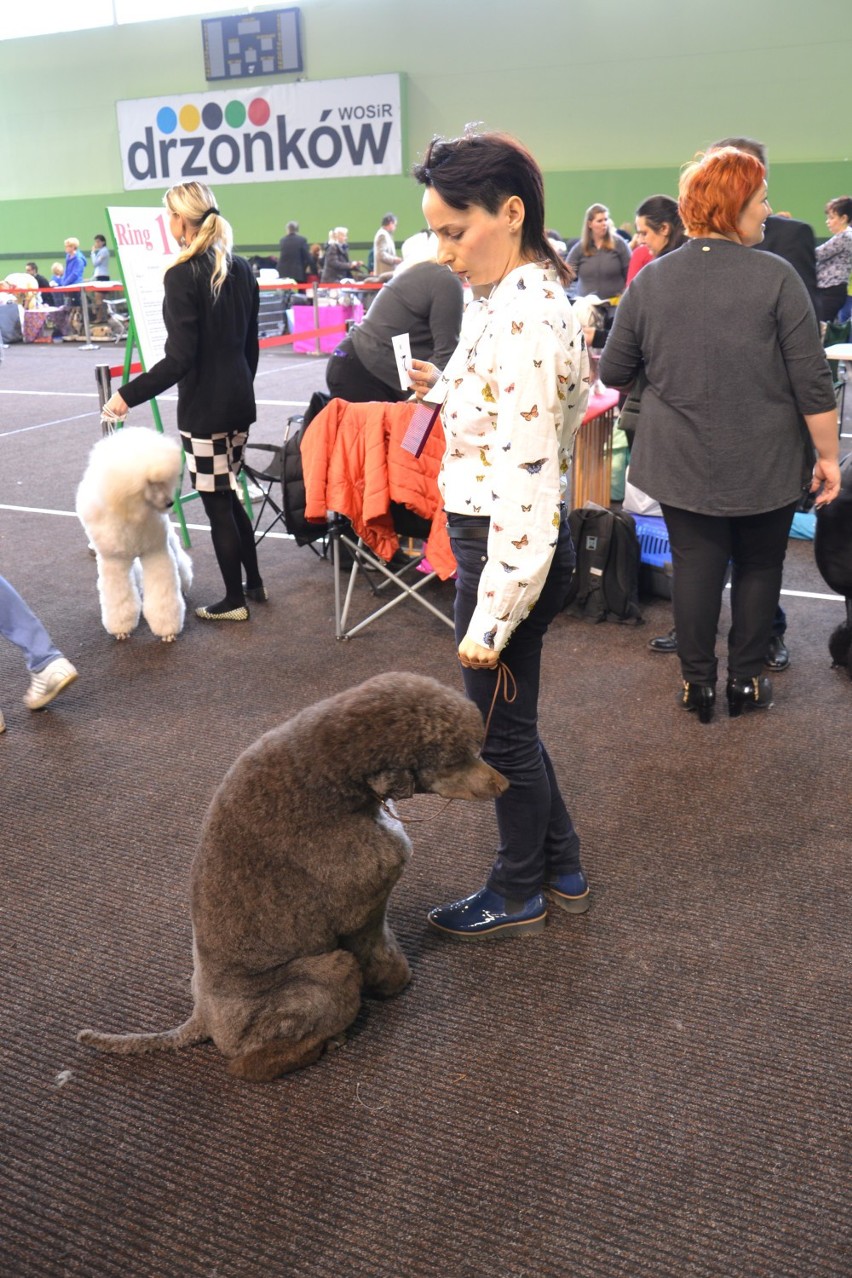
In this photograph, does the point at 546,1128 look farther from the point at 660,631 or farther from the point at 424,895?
the point at 660,631

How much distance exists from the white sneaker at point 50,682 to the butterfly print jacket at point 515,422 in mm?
1930

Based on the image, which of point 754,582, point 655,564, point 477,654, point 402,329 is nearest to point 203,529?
point 402,329

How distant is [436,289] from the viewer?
3492 mm

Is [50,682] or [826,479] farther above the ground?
[826,479]

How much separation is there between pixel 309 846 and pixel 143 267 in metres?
3.64

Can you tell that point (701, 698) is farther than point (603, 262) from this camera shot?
No

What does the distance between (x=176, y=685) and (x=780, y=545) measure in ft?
6.51

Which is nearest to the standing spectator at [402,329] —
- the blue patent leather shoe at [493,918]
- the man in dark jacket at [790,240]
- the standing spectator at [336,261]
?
the man in dark jacket at [790,240]

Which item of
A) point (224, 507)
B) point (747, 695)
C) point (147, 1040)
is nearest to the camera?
point (147, 1040)

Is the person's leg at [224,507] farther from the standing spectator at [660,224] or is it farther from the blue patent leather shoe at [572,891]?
the blue patent leather shoe at [572,891]

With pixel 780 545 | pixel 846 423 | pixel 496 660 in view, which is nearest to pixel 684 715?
pixel 780 545

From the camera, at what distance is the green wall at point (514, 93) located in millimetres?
12430

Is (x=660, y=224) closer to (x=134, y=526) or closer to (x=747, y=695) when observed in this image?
(x=747, y=695)

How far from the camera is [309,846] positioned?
4.99 ft
